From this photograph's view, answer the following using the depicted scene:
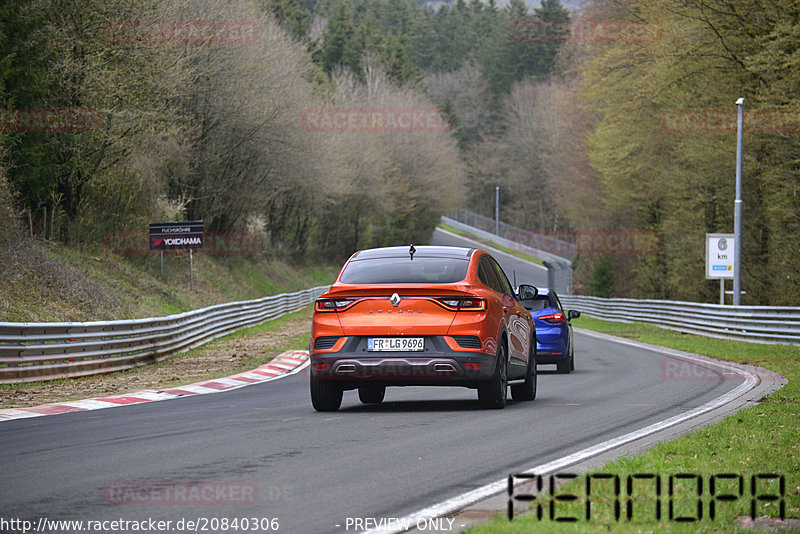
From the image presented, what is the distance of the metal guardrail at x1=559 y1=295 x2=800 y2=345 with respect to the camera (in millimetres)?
27016

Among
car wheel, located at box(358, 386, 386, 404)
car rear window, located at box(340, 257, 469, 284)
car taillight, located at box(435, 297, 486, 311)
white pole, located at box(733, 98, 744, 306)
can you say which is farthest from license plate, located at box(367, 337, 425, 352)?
white pole, located at box(733, 98, 744, 306)

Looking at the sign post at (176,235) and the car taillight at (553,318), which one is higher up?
the sign post at (176,235)

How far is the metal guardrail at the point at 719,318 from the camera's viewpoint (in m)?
27.0

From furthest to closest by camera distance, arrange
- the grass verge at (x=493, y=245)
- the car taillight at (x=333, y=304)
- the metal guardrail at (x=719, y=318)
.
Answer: the grass verge at (x=493, y=245) < the metal guardrail at (x=719, y=318) < the car taillight at (x=333, y=304)

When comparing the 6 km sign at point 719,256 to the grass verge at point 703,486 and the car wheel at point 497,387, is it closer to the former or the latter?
the grass verge at point 703,486

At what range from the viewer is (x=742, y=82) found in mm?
36344

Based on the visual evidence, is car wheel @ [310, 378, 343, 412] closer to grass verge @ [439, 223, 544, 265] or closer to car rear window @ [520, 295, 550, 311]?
car rear window @ [520, 295, 550, 311]

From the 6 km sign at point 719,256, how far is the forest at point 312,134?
2.01m

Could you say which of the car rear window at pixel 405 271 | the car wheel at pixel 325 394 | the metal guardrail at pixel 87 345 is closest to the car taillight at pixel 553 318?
the metal guardrail at pixel 87 345

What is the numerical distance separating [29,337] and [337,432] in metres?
8.09

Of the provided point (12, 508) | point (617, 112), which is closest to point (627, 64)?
point (617, 112)

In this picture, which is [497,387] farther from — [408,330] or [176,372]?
[176,372]

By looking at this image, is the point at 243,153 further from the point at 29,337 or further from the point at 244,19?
the point at 29,337

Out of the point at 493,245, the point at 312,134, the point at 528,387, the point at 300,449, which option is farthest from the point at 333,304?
the point at 493,245
